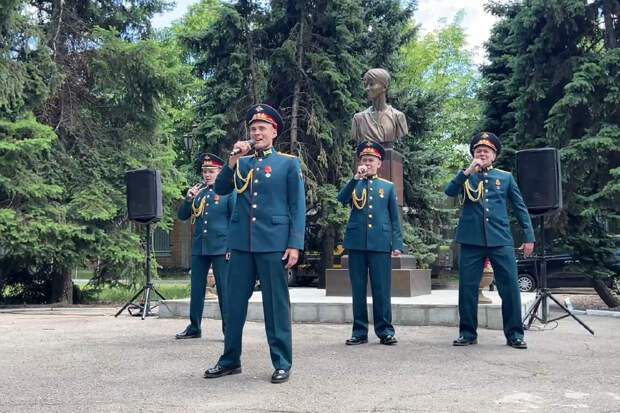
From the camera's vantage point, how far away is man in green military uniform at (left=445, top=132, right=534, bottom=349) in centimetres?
630

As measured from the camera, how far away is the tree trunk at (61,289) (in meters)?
13.9

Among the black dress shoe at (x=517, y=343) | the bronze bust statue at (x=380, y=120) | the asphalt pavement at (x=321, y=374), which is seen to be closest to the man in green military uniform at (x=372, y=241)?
the asphalt pavement at (x=321, y=374)

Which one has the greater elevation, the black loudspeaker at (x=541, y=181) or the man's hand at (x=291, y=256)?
the black loudspeaker at (x=541, y=181)

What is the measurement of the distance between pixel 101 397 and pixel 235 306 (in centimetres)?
106

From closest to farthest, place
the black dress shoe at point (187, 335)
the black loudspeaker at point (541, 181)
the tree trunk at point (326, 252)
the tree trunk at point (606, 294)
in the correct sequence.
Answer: the black dress shoe at point (187, 335) → the black loudspeaker at point (541, 181) → the tree trunk at point (606, 294) → the tree trunk at point (326, 252)

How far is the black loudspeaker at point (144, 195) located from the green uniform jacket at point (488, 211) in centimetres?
488

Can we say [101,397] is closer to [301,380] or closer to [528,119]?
[301,380]

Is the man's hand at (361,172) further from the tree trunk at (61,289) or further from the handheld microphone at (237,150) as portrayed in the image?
the tree trunk at (61,289)

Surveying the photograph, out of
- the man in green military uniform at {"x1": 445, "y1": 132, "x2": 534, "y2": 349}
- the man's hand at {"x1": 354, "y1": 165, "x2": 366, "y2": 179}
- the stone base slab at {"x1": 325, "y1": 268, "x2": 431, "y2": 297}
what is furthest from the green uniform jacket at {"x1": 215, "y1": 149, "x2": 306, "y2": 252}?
the stone base slab at {"x1": 325, "y1": 268, "x2": 431, "y2": 297}

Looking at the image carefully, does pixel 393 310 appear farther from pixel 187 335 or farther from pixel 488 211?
pixel 187 335

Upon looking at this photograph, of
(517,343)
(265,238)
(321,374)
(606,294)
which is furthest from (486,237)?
(606,294)

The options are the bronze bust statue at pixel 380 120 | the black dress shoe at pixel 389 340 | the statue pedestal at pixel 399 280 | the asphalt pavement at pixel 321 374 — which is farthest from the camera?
the bronze bust statue at pixel 380 120

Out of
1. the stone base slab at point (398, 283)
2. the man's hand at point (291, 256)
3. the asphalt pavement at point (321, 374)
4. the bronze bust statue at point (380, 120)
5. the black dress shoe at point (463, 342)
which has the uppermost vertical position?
the bronze bust statue at point (380, 120)

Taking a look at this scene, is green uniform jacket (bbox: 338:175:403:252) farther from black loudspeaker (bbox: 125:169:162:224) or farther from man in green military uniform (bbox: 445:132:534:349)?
black loudspeaker (bbox: 125:169:162:224)
